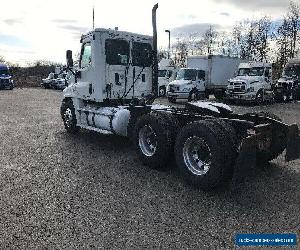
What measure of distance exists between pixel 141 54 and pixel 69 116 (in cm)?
311

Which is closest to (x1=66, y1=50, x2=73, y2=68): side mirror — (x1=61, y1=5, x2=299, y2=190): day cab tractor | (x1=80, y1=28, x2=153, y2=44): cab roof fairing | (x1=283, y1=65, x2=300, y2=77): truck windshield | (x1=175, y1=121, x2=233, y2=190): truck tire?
(x1=61, y1=5, x2=299, y2=190): day cab tractor

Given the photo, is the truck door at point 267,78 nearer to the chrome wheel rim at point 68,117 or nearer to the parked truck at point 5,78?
the chrome wheel rim at point 68,117

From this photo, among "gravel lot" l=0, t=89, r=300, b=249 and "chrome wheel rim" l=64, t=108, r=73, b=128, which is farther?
"chrome wheel rim" l=64, t=108, r=73, b=128

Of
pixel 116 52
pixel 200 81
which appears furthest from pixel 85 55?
pixel 200 81

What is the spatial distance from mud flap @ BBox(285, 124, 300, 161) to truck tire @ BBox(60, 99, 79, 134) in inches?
264

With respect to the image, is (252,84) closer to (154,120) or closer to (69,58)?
(69,58)

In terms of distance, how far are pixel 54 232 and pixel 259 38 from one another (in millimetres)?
60574

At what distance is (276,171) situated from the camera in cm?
700

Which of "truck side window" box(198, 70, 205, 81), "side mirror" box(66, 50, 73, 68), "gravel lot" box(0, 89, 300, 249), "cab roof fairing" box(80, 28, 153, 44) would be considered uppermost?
"cab roof fairing" box(80, 28, 153, 44)

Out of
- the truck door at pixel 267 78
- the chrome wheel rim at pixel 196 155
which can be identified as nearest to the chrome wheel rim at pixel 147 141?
the chrome wheel rim at pixel 196 155

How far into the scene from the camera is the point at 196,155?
620 centimetres

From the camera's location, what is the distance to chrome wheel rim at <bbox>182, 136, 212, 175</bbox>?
601 cm

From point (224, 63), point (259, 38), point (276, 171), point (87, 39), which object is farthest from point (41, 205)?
point (259, 38)

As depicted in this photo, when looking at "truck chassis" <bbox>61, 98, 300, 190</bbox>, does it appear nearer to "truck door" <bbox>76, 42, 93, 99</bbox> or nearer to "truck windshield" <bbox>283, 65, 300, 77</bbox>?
"truck door" <bbox>76, 42, 93, 99</bbox>
